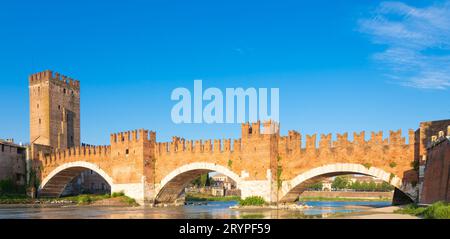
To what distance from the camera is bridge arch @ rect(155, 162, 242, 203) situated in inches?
1246

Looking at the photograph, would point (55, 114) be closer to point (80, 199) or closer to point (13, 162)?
point (13, 162)

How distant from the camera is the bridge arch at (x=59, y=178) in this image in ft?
134

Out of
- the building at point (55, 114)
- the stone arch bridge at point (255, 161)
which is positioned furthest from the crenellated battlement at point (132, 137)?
the building at point (55, 114)

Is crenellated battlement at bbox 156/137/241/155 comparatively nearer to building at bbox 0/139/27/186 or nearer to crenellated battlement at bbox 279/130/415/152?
crenellated battlement at bbox 279/130/415/152

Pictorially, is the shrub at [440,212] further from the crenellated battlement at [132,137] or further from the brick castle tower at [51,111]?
the brick castle tower at [51,111]

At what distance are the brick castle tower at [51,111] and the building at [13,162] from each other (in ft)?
12.6

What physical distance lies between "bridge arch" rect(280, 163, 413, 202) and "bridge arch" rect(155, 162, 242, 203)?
9.93 ft

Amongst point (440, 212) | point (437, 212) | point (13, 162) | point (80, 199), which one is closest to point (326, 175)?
point (437, 212)

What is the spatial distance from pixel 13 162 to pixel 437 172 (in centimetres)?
3573

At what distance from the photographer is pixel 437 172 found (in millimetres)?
19828

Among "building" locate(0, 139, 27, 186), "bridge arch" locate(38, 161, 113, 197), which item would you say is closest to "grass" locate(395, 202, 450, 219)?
"bridge arch" locate(38, 161, 113, 197)
